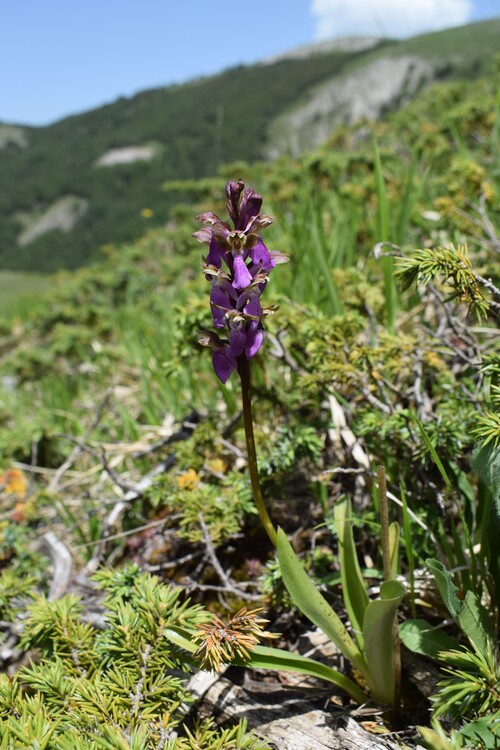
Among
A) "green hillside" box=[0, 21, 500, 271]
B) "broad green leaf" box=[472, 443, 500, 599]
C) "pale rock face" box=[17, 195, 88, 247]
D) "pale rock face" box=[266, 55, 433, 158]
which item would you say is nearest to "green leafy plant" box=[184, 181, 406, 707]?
"broad green leaf" box=[472, 443, 500, 599]

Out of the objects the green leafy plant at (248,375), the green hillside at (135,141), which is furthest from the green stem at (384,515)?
the green hillside at (135,141)

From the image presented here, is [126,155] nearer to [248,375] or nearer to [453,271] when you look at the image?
[453,271]

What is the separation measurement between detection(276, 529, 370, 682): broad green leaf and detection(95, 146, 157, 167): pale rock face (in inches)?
4770

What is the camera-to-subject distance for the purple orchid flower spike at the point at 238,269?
111cm

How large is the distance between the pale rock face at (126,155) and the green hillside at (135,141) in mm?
1091

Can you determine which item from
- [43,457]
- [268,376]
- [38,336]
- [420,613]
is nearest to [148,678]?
[420,613]

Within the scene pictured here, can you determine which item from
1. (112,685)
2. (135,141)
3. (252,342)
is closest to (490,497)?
(252,342)

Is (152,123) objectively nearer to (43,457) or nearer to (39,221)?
(39,221)

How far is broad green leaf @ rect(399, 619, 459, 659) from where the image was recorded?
4.50 ft

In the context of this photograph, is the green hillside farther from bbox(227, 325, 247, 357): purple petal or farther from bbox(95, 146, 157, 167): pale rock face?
bbox(227, 325, 247, 357): purple petal

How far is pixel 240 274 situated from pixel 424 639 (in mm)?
989

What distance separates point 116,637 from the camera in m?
1.30

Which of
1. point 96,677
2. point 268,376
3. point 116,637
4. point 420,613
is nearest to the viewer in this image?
point 96,677

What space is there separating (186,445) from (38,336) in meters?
6.11
